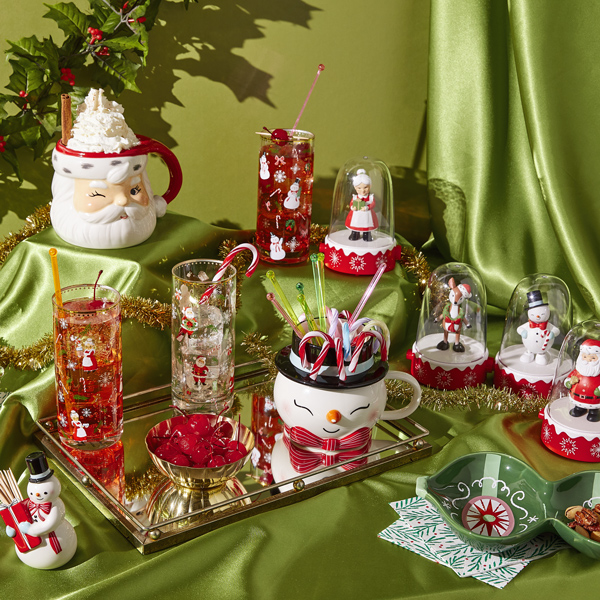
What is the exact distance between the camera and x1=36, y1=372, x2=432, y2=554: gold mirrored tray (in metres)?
1.01

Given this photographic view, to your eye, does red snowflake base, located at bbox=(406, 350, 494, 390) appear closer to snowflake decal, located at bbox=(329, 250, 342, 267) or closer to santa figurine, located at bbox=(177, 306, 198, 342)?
snowflake decal, located at bbox=(329, 250, 342, 267)

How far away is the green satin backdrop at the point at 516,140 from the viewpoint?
158 cm

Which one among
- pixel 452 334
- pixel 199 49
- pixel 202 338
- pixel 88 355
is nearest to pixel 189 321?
pixel 202 338

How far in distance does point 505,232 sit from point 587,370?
0.66 metres

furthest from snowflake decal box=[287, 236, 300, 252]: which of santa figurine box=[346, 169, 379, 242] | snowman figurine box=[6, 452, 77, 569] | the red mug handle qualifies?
snowman figurine box=[6, 452, 77, 569]

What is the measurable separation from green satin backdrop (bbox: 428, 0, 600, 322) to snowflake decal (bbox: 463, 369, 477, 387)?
39 cm

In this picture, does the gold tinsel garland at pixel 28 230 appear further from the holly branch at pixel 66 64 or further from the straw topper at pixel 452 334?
the straw topper at pixel 452 334

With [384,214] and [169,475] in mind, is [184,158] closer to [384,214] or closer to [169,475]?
[384,214]

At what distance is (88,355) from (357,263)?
2.10ft

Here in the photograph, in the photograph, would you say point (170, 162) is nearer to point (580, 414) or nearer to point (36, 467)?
point (36, 467)

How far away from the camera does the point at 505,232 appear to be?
5.87 ft

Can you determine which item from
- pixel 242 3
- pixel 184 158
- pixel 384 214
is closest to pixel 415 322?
pixel 384 214

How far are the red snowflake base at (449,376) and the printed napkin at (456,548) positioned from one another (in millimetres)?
368

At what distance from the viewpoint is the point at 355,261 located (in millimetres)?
1570
